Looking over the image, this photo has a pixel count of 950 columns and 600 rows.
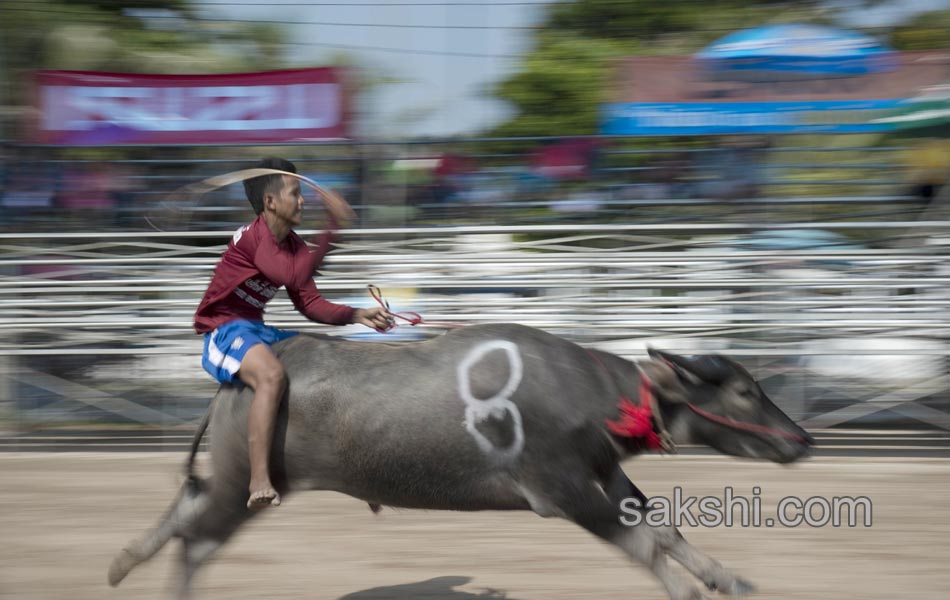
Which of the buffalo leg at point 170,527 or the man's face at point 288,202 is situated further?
the buffalo leg at point 170,527

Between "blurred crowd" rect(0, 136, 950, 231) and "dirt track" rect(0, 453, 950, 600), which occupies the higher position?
"blurred crowd" rect(0, 136, 950, 231)

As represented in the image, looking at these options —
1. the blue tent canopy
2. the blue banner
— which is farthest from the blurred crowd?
the blue tent canopy

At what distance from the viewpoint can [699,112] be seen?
916 centimetres

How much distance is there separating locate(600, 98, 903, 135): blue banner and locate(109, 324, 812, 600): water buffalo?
5149 millimetres

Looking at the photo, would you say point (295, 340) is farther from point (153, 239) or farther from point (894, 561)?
point (153, 239)

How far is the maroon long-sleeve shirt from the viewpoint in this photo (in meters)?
4.15

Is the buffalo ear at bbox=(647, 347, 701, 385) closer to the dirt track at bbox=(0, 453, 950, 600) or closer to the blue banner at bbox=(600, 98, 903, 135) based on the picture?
the dirt track at bbox=(0, 453, 950, 600)

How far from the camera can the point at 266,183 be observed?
4234mm

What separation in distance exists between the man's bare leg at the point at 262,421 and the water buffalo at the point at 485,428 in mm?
92

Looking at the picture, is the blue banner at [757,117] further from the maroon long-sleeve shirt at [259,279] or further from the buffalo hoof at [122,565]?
the buffalo hoof at [122,565]

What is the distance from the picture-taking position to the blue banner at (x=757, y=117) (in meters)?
9.04

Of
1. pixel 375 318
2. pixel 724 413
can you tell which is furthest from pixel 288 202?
pixel 724 413

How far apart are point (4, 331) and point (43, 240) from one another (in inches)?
36.5

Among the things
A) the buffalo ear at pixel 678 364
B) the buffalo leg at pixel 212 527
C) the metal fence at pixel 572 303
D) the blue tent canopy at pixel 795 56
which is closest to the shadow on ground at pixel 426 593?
the buffalo leg at pixel 212 527
